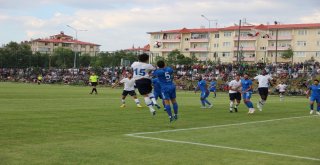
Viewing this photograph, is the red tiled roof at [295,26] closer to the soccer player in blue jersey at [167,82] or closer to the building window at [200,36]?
the building window at [200,36]

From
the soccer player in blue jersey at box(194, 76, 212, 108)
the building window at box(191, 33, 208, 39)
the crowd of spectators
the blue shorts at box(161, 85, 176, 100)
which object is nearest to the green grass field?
the blue shorts at box(161, 85, 176, 100)

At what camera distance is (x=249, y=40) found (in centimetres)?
10919

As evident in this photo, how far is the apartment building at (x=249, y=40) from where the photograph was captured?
330 ft

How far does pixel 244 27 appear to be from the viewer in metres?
110

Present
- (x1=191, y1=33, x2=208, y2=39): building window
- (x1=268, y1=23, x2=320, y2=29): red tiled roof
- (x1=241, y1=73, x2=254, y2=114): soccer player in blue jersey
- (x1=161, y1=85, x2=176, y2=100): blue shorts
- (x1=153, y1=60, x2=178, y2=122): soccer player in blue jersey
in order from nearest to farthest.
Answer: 1. (x1=153, y1=60, x2=178, y2=122): soccer player in blue jersey
2. (x1=161, y1=85, x2=176, y2=100): blue shorts
3. (x1=241, y1=73, x2=254, y2=114): soccer player in blue jersey
4. (x1=268, y1=23, x2=320, y2=29): red tiled roof
5. (x1=191, y1=33, x2=208, y2=39): building window

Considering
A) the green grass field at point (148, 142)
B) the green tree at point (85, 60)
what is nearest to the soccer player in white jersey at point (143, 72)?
the green grass field at point (148, 142)

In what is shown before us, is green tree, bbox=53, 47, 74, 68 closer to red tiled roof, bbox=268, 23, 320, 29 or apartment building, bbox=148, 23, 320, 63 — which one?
apartment building, bbox=148, 23, 320, 63

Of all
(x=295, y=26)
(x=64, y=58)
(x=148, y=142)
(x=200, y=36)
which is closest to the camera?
(x=148, y=142)

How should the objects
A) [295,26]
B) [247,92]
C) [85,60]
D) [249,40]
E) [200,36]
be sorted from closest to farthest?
[247,92]
[85,60]
[295,26]
[249,40]
[200,36]

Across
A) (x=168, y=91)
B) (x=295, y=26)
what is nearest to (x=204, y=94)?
(x=168, y=91)

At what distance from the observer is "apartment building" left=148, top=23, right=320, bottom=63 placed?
100 m

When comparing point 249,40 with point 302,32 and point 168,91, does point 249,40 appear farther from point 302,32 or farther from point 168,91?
point 168,91

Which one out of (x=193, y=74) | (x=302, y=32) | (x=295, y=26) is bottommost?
(x=193, y=74)

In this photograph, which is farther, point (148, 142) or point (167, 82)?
point (167, 82)
